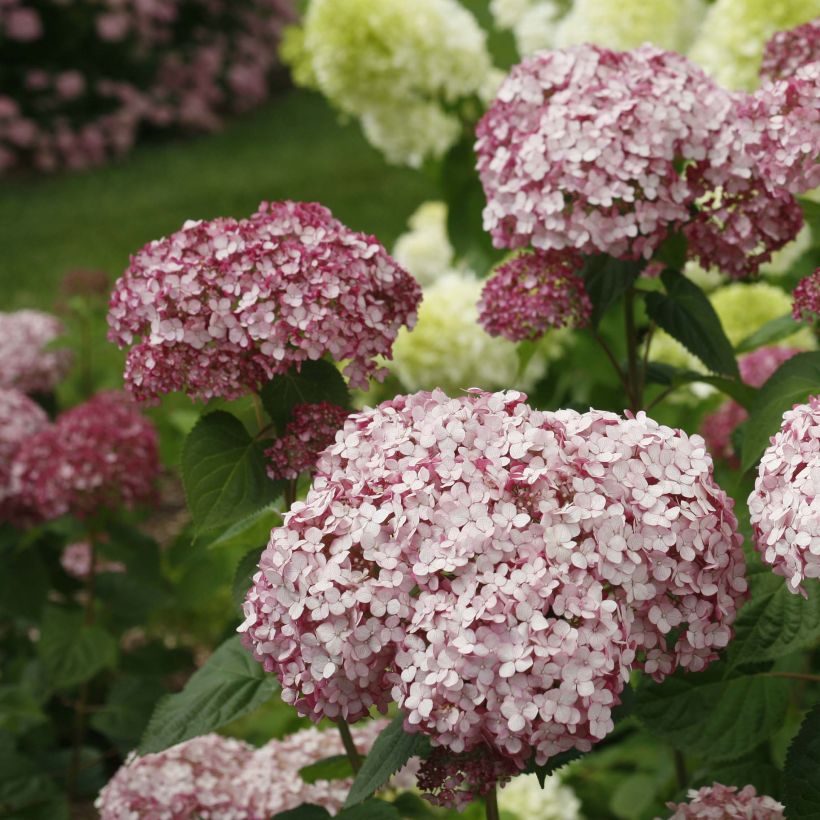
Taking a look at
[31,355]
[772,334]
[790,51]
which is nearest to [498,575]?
[772,334]

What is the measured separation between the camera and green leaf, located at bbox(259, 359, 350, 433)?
166 cm

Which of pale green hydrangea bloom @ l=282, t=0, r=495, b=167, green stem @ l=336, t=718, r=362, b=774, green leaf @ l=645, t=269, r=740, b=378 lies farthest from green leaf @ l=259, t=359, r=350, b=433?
pale green hydrangea bloom @ l=282, t=0, r=495, b=167

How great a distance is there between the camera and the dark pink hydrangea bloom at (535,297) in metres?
1.81

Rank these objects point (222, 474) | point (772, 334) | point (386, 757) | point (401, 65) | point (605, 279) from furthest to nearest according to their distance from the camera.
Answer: point (401, 65), point (772, 334), point (605, 279), point (222, 474), point (386, 757)

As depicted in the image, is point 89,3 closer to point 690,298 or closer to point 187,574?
point 187,574

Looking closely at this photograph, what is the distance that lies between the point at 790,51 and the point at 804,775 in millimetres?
1141

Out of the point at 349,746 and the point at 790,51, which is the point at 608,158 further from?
the point at 349,746

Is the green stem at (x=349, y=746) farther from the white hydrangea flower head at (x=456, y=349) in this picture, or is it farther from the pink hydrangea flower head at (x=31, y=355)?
the pink hydrangea flower head at (x=31, y=355)

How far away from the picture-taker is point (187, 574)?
3148 mm

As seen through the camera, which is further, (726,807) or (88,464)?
(88,464)

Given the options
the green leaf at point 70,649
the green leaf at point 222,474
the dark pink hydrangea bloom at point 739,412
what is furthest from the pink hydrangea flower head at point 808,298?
the green leaf at point 70,649

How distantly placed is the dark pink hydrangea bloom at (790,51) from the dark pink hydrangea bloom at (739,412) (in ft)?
2.14

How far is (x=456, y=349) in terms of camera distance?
3279mm

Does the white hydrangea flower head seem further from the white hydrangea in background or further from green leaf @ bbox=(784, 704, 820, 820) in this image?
green leaf @ bbox=(784, 704, 820, 820)
